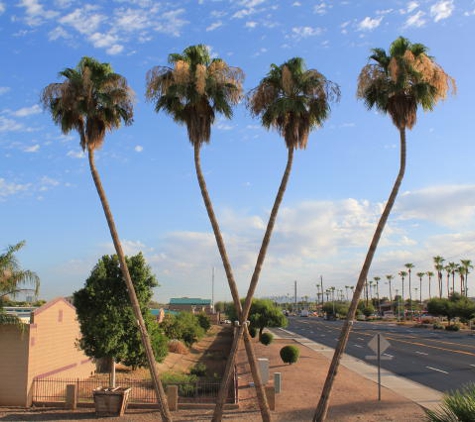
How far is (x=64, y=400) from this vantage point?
69.9 ft

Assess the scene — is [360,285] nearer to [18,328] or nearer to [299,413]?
[299,413]

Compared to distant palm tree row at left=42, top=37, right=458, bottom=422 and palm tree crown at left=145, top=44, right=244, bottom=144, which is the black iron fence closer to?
distant palm tree row at left=42, top=37, right=458, bottom=422

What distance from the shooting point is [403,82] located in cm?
1616

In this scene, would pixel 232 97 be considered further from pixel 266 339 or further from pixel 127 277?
pixel 266 339

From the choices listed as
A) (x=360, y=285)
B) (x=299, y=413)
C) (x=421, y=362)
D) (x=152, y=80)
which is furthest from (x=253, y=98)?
(x=421, y=362)

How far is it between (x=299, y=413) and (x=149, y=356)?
7.17 metres

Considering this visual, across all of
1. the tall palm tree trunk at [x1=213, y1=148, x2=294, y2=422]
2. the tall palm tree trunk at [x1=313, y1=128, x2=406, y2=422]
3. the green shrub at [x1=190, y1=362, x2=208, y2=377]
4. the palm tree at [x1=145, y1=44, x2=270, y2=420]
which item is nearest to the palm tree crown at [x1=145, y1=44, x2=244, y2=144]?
the palm tree at [x1=145, y1=44, x2=270, y2=420]

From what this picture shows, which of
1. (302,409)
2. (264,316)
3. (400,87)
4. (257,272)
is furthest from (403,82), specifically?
(264,316)

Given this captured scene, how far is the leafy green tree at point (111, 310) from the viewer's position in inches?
831

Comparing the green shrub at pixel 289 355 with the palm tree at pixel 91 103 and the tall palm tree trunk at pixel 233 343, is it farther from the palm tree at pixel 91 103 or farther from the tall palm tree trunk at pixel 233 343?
the palm tree at pixel 91 103

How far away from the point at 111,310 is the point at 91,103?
8449 mm

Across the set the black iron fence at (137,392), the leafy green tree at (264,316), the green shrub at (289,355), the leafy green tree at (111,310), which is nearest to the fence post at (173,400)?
the black iron fence at (137,392)

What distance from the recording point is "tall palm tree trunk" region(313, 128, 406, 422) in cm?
1483

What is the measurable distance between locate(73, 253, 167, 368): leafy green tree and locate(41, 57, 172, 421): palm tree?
5.70 metres
